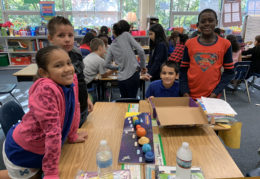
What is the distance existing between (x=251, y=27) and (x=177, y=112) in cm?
628

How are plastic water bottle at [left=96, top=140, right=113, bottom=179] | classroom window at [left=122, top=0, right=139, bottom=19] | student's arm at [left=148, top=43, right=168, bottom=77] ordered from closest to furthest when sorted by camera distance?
plastic water bottle at [left=96, top=140, right=113, bottom=179] → student's arm at [left=148, top=43, right=168, bottom=77] → classroom window at [left=122, top=0, right=139, bottom=19]

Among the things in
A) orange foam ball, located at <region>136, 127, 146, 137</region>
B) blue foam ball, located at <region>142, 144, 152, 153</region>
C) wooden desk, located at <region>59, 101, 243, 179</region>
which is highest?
orange foam ball, located at <region>136, 127, 146, 137</region>

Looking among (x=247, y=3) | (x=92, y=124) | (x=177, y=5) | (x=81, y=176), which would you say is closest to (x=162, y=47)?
(x=92, y=124)

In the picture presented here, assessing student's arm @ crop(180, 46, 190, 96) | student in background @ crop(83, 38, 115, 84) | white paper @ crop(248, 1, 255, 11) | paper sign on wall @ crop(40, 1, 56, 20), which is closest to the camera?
student's arm @ crop(180, 46, 190, 96)

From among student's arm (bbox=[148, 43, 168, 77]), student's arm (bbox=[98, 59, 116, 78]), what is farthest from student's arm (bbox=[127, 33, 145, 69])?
student's arm (bbox=[98, 59, 116, 78])

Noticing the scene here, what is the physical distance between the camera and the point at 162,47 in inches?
102

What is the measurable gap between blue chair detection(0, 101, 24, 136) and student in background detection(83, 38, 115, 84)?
4.68ft

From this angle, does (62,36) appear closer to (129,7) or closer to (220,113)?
(220,113)

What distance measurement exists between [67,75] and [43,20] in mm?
6236

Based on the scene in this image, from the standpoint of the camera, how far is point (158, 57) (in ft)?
8.66

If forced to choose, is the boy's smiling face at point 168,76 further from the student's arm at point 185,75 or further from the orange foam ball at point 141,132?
the orange foam ball at point 141,132

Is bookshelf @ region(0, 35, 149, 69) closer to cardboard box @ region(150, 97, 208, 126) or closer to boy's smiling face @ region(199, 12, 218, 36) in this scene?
boy's smiling face @ region(199, 12, 218, 36)

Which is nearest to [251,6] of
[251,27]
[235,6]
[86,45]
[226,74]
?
[251,27]

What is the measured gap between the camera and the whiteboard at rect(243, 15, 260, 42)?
604cm
